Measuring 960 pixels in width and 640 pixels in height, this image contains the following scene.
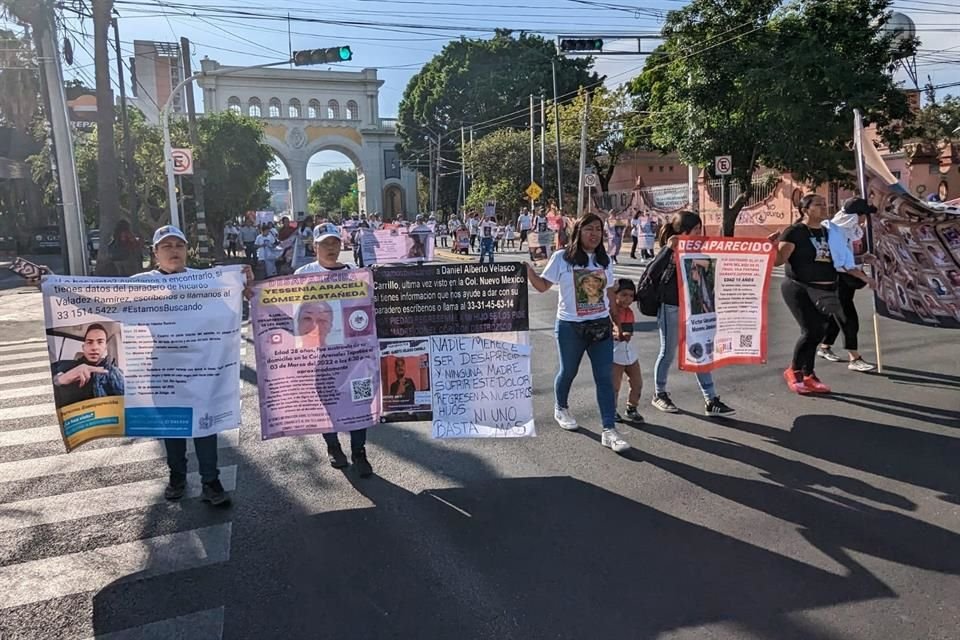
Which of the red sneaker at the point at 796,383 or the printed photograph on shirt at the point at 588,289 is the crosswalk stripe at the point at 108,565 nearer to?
the printed photograph on shirt at the point at 588,289

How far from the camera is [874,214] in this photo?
Answer: 745 centimetres

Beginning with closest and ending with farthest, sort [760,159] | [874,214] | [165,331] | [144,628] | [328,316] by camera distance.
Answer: [144,628]
[165,331]
[328,316]
[874,214]
[760,159]

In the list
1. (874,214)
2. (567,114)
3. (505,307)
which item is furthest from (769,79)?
(567,114)

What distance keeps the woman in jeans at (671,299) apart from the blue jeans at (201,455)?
12.1 feet

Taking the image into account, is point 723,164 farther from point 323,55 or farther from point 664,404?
point 664,404

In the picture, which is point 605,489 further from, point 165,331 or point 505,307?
point 165,331

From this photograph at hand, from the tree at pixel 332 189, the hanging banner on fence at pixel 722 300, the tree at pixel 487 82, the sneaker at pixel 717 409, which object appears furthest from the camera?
the tree at pixel 332 189

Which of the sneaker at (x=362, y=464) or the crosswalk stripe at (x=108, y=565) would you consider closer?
the crosswalk stripe at (x=108, y=565)

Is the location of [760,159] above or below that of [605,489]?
above

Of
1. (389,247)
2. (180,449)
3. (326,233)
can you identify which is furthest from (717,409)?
(389,247)

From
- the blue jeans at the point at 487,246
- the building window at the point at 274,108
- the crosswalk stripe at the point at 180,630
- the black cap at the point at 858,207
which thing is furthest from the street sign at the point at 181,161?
the building window at the point at 274,108

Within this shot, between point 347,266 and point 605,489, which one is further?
point 347,266

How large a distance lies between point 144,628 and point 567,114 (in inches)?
1911

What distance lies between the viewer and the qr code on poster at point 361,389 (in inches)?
200
